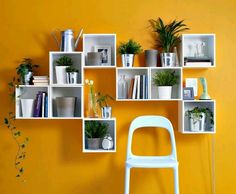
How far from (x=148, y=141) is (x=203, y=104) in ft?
2.08

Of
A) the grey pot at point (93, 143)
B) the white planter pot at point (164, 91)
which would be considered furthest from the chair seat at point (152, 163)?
the white planter pot at point (164, 91)

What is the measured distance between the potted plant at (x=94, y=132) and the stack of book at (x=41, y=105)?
40 cm

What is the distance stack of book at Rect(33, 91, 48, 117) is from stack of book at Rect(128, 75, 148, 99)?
2.54 feet

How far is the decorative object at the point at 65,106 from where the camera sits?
10.7ft

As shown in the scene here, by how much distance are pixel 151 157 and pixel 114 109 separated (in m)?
0.58

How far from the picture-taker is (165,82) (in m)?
3.30

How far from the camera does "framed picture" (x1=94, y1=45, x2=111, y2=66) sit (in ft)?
11.1

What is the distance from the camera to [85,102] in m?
3.44

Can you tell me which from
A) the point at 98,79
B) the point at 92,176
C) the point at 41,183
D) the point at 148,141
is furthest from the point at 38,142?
the point at 148,141

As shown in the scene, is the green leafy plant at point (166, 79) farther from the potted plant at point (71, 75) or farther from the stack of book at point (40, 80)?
the stack of book at point (40, 80)

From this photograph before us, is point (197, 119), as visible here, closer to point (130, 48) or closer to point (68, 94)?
point (130, 48)

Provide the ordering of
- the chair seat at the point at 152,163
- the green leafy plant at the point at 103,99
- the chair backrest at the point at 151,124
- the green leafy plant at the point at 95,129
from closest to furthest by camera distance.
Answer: the chair seat at the point at 152,163, the chair backrest at the point at 151,124, the green leafy plant at the point at 95,129, the green leafy plant at the point at 103,99

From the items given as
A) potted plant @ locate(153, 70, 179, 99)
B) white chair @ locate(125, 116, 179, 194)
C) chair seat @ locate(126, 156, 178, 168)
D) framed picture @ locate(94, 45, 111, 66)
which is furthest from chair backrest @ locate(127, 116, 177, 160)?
framed picture @ locate(94, 45, 111, 66)

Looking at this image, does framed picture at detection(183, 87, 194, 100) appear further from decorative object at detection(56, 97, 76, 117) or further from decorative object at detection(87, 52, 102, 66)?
decorative object at detection(56, 97, 76, 117)
